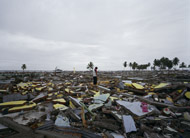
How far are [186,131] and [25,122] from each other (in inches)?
236

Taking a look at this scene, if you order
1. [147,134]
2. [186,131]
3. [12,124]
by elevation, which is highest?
[12,124]

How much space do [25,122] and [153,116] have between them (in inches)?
205

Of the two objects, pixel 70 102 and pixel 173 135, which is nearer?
pixel 173 135

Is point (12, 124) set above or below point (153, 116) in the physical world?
above

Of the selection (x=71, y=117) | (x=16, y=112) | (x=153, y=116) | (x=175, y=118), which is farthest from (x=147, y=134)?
(x=16, y=112)

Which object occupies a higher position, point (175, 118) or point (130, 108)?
point (130, 108)

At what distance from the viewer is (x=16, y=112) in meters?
4.02

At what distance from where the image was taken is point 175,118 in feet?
12.6

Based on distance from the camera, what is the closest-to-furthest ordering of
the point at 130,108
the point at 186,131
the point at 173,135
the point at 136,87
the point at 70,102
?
the point at 173,135 < the point at 186,131 < the point at 130,108 < the point at 70,102 < the point at 136,87

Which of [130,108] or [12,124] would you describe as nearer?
[12,124]

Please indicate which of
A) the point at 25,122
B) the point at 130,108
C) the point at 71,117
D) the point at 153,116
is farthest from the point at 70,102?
the point at 153,116

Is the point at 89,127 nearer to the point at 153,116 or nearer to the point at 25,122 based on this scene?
the point at 25,122

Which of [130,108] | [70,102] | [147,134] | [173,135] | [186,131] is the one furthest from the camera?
[70,102]

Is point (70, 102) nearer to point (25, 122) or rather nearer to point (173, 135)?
point (25, 122)
